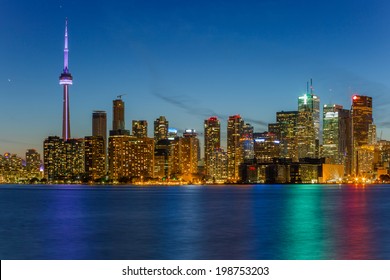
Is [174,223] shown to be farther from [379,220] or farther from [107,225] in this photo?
[379,220]

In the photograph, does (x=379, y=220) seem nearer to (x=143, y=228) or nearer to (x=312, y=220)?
(x=312, y=220)

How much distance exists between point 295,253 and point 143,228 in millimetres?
21487

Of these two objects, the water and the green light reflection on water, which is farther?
the water

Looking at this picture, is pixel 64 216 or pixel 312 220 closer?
pixel 312 220

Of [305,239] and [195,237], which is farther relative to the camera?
[195,237]

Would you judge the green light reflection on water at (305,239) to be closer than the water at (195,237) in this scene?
Yes

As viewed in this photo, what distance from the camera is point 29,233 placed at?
5441cm
